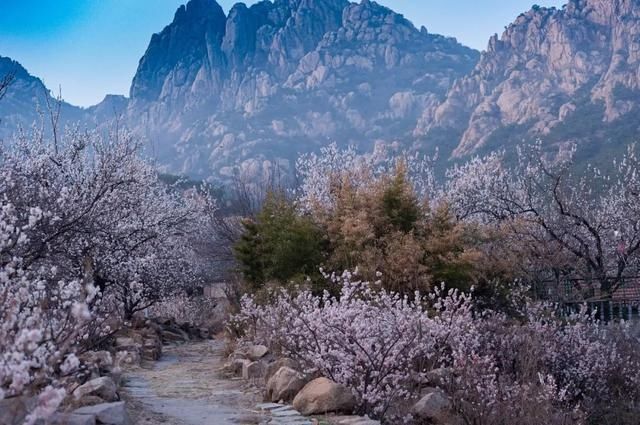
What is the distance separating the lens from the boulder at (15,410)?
13.6 ft

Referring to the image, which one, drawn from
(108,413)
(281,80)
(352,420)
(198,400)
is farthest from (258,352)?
(281,80)

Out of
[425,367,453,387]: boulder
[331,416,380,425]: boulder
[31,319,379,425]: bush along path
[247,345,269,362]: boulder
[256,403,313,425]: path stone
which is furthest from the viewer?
[247,345,269,362]: boulder

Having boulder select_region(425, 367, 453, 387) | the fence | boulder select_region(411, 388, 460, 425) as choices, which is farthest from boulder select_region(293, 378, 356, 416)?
the fence

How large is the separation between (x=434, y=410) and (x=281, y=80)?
123 metres

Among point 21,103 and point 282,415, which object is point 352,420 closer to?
point 282,415

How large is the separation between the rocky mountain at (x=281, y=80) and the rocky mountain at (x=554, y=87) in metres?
6.64

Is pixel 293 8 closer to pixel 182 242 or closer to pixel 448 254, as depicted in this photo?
pixel 182 242

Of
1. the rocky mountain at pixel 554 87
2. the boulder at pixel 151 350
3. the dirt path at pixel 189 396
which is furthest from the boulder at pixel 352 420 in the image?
the rocky mountain at pixel 554 87

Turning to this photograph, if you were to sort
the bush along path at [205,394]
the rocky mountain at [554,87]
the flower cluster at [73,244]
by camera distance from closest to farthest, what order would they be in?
the flower cluster at [73,244] < the bush along path at [205,394] < the rocky mountain at [554,87]

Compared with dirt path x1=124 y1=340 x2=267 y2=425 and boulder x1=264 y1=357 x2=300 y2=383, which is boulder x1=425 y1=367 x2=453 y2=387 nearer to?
boulder x1=264 y1=357 x2=300 y2=383

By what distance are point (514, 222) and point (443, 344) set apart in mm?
8341

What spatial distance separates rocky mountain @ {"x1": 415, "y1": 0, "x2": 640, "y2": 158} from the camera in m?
58.6

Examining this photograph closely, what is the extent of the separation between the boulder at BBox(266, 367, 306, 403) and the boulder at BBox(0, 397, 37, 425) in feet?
14.0

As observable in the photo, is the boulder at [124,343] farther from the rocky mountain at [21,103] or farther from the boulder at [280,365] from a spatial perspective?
the rocky mountain at [21,103]
